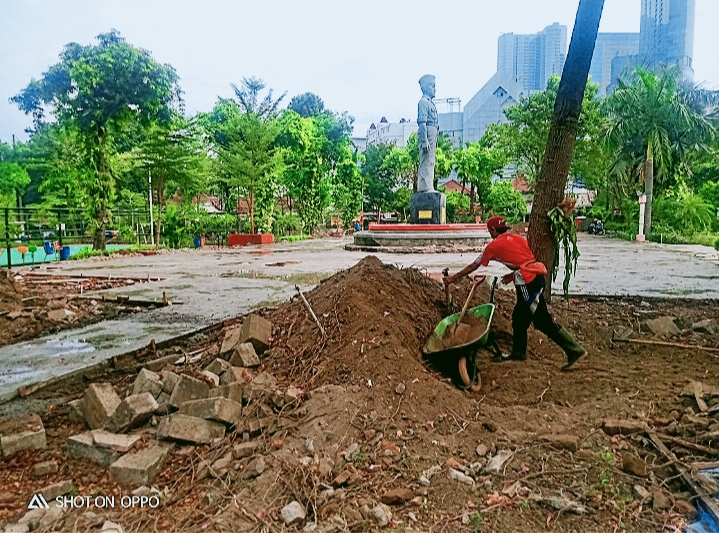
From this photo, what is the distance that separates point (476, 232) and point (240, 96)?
1944cm

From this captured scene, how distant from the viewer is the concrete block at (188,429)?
9.64 feet

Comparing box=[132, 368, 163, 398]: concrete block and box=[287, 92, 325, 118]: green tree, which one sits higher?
box=[287, 92, 325, 118]: green tree

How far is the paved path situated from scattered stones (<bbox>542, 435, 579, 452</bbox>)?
357 centimetres

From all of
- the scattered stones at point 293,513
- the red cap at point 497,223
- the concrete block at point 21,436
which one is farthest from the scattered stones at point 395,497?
the red cap at point 497,223

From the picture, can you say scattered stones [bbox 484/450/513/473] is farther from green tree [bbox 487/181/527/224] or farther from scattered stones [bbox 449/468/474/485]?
green tree [bbox 487/181/527/224]

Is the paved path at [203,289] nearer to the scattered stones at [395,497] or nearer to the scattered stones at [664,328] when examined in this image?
the scattered stones at [664,328]

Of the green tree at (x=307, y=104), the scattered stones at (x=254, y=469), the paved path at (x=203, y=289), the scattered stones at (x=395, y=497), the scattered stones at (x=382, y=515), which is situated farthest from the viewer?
the green tree at (x=307, y=104)

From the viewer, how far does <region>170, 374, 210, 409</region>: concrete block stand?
3.24 meters

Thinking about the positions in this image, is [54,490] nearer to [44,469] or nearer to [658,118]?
[44,469]

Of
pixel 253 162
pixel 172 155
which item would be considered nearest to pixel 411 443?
pixel 172 155

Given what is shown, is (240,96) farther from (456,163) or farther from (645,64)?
(645,64)

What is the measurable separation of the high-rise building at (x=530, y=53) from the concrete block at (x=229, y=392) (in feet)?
229

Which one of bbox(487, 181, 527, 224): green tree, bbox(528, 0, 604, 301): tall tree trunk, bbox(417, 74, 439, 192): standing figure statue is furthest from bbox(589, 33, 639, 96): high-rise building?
bbox(528, 0, 604, 301): tall tree trunk

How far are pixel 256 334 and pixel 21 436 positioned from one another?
1692mm
